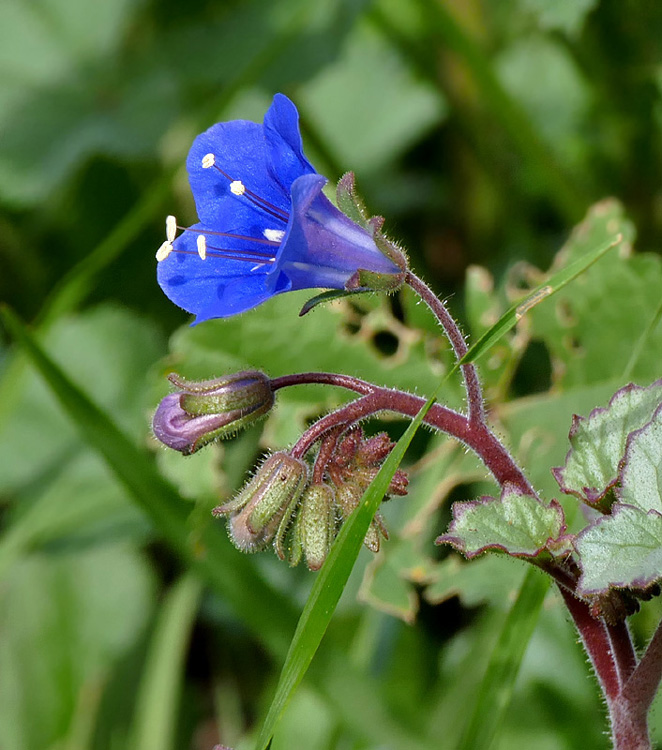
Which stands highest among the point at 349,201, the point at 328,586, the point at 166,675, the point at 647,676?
the point at 349,201

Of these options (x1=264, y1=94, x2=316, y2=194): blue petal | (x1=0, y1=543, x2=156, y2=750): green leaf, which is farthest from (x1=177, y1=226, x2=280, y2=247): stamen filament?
(x1=0, y1=543, x2=156, y2=750): green leaf

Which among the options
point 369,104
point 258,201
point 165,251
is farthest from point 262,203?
point 369,104

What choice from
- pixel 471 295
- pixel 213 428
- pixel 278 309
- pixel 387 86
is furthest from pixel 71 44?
pixel 213 428

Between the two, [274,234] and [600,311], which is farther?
[600,311]

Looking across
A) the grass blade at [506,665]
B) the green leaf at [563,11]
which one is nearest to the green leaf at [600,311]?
the green leaf at [563,11]

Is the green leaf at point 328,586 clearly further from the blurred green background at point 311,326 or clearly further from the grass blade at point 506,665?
the blurred green background at point 311,326

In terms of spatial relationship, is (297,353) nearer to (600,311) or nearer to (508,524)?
(600,311)

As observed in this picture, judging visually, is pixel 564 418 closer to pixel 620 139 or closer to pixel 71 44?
pixel 620 139
